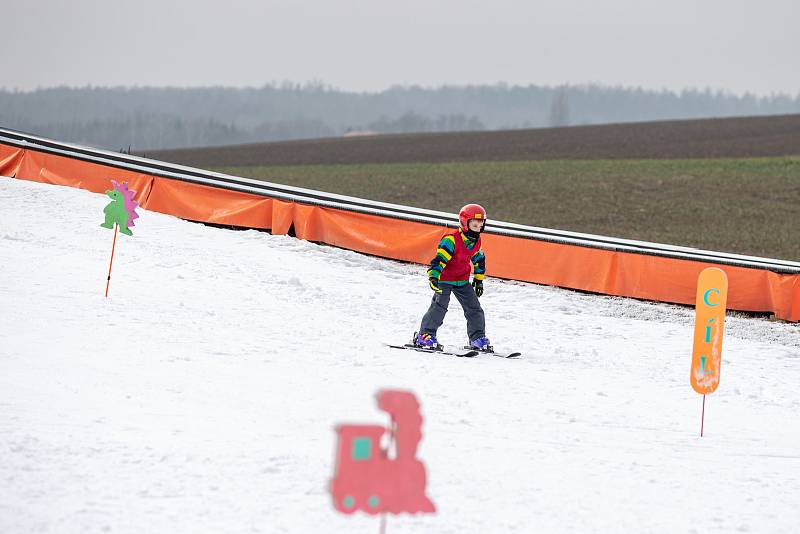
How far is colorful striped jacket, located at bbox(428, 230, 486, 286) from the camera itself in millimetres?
11297

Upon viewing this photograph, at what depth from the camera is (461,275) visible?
11586mm

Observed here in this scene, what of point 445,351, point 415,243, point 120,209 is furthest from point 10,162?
point 445,351

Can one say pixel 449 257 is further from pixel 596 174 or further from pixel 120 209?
pixel 596 174

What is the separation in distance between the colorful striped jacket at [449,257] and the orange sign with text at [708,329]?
265 centimetres

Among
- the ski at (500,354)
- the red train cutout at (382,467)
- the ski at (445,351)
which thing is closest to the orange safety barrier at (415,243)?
the ski at (500,354)

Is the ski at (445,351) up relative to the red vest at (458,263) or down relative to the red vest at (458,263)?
down

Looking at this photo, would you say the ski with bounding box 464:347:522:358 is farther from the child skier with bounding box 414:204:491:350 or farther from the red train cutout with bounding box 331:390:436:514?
the red train cutout with bounding box 331:390:436:514

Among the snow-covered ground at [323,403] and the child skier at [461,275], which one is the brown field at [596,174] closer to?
the snow-covered ground at [323,403]

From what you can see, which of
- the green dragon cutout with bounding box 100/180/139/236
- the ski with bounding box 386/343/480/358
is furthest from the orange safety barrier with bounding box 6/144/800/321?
the ski with bounding box 386/343/480/358

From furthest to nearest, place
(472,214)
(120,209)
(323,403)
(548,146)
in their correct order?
1. (548,146)
2. (120,209)
3. (472,214)
4. (323,403)

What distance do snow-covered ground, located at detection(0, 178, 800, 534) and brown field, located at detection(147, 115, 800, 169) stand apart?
105ft

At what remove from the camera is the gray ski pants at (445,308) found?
11617 millimetres

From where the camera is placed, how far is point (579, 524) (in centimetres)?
645

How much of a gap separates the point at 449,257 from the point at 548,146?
136 feet
